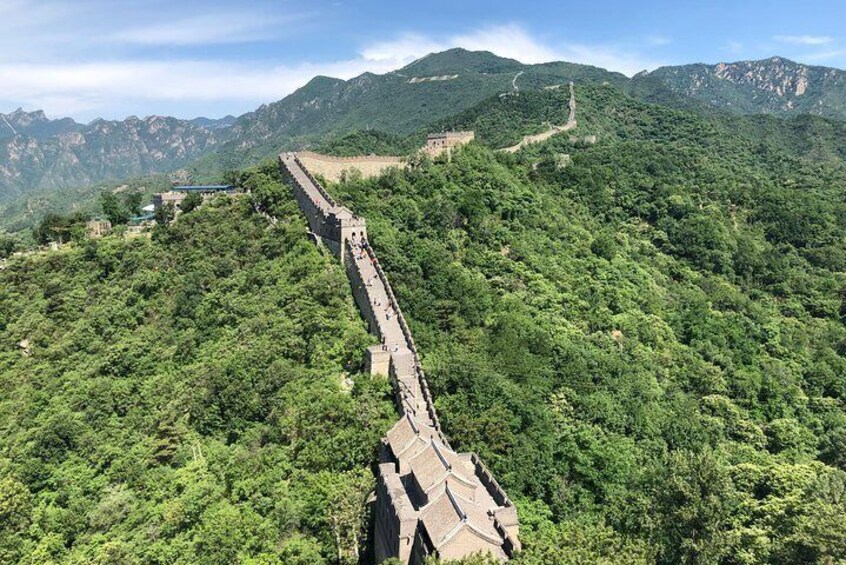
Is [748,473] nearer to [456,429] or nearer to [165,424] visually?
[456,429]

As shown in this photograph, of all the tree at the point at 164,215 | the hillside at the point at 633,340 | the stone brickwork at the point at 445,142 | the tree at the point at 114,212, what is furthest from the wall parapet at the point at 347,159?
the tree at the point at 114,212

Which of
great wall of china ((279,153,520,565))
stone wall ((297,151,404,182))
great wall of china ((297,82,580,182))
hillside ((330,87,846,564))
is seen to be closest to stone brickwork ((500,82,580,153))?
hillside ((330,87,846,564))

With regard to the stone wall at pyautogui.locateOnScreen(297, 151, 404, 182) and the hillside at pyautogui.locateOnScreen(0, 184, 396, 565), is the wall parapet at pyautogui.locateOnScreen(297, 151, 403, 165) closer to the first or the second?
the stone wall at pyautogui.locateOnScreen(297, 151, 404, 182)

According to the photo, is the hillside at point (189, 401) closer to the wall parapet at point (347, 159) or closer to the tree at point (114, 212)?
the wall parapet at point (347, 159)

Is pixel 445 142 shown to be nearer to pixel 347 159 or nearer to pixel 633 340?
pixel 347 159

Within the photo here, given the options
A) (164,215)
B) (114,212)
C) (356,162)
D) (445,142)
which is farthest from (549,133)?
(114,212)

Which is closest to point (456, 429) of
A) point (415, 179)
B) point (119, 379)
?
point (119, 379)
